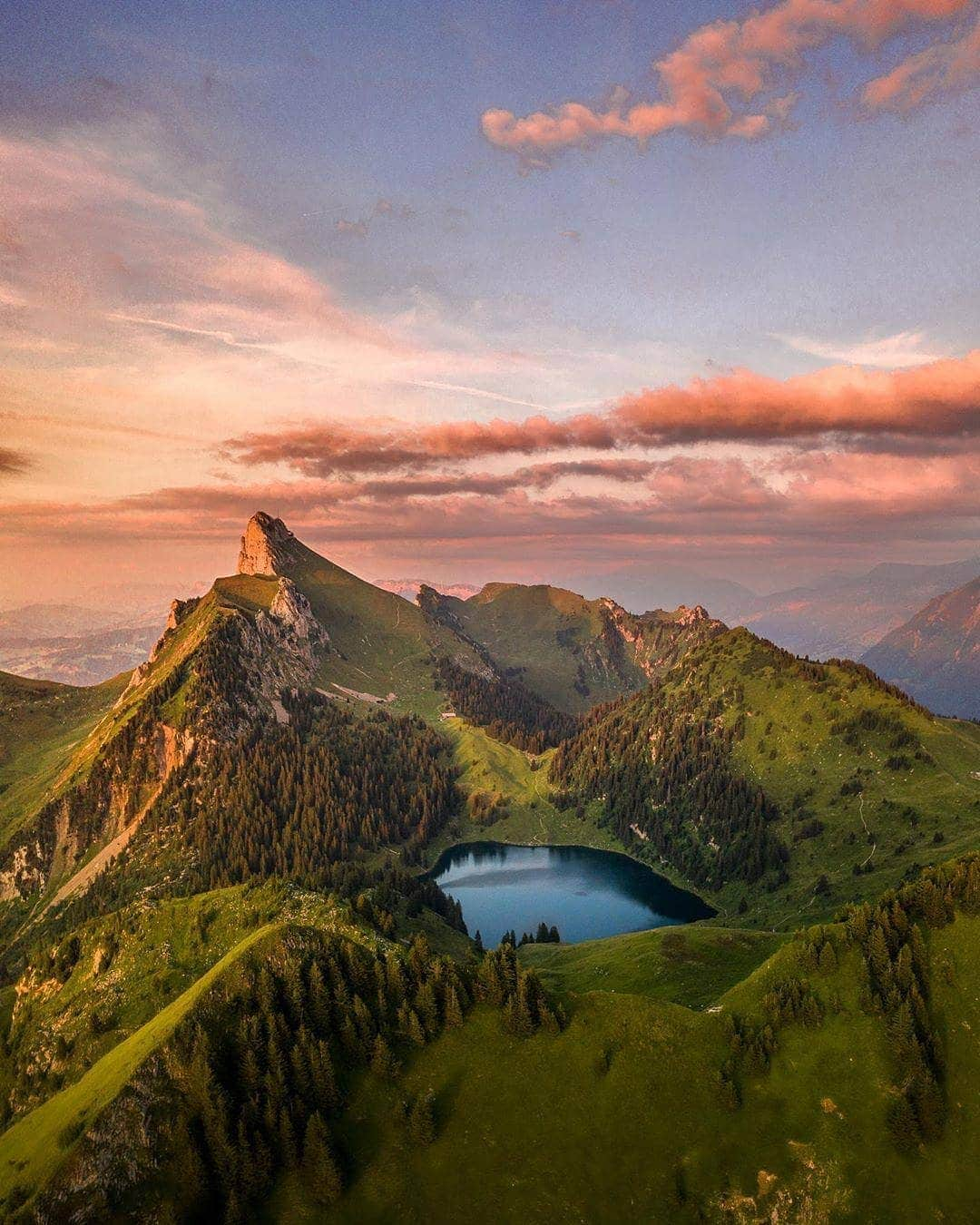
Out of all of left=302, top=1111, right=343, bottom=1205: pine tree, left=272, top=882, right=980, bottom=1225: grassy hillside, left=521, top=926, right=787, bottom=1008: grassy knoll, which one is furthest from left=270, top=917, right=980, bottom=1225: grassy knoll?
left=521, top=926, right=787, bottom=1008: grassy knoll

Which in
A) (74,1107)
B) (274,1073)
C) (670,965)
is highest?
(274,1073)

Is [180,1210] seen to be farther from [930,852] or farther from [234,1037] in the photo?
[930,852]

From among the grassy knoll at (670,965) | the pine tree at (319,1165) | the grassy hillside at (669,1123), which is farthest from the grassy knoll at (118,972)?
the grassy knoll at (670,965)

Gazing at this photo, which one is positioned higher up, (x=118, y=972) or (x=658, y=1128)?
(x=658, y=1128)

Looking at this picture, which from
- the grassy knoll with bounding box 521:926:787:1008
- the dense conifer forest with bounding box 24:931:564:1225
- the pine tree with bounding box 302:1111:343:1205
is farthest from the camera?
the grassy knoll with bounding box 521:926:787:1008

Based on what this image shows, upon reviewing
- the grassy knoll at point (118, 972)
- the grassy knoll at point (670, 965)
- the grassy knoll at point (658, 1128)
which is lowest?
A: the grassy knoll at point (670, 965)

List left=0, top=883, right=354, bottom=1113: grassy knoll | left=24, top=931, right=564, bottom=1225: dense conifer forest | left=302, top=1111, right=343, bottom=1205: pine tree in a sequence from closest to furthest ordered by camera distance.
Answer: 1. left=24, top=931, right=564, bottom=1225: dense conifer forest
2. left=302, top=1111, right=343, bottom=1205: pine tree
3. left=0, top=883, right=354, bottom=1113: grassy knoll

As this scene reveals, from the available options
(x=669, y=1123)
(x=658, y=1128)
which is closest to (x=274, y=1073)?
(x=658, y=1128)

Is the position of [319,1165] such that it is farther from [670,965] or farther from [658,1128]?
[670,965]

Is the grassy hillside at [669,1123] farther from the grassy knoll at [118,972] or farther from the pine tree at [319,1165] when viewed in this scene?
the grassy knoll at [118,972]

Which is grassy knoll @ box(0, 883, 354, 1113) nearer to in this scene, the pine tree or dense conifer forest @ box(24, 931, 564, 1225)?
dense conifer forest @ box(24, 931, 564, 1225)
